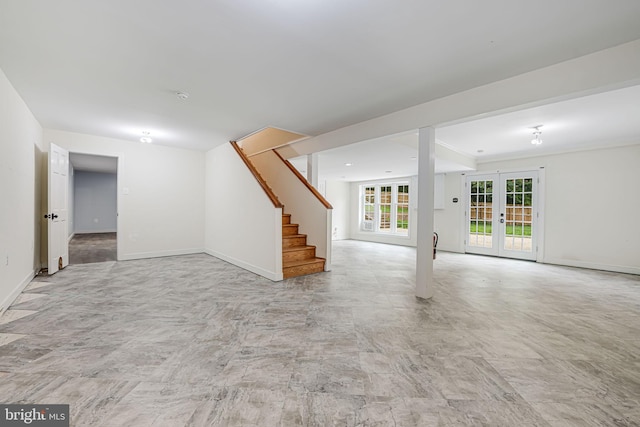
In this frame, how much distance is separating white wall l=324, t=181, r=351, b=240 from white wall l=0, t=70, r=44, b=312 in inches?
284

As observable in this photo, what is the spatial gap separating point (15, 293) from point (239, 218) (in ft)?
9.40

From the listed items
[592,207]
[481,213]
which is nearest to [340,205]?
[481,213]

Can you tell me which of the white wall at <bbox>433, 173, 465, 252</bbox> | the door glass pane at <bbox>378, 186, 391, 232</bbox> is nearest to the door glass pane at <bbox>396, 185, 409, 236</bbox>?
the door glass pane at <bbox>378, 186, 391, 232</bbox>

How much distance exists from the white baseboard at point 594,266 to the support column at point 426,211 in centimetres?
427

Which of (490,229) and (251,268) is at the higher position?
(490,229)

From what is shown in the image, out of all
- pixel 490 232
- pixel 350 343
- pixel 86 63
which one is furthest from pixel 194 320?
pixel 490 232

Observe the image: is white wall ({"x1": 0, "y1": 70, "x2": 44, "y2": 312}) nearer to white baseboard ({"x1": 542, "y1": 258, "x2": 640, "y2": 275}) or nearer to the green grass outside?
the green grass outside

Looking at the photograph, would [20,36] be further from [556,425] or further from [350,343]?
[556,425]

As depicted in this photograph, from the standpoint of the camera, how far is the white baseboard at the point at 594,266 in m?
4.95

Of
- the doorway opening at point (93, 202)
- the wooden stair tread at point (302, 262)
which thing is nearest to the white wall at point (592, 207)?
the wooden stair tread at point (302, 262)

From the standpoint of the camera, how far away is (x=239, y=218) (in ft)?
16.4

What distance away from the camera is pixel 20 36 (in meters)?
2.09

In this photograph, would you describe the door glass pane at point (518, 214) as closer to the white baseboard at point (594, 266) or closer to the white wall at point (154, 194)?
the white baseboard at point (594, 266)

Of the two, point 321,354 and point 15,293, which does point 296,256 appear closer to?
point 321,354
